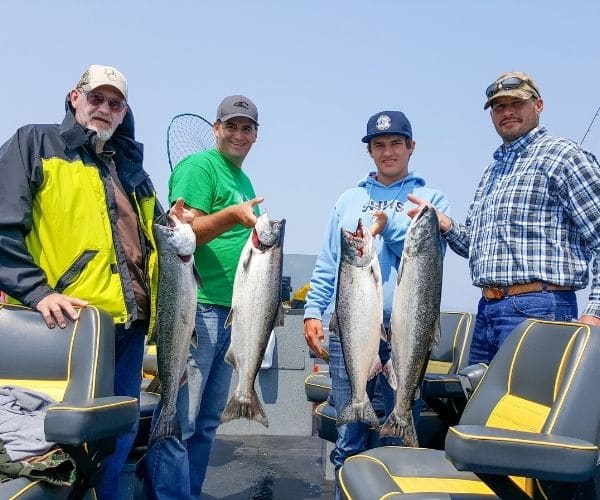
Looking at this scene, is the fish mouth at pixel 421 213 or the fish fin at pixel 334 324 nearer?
the fish mouth at pixel 421 213

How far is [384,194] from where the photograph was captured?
400 centimetres

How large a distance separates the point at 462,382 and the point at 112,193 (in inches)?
93.7

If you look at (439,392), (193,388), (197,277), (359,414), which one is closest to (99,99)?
(197,277)

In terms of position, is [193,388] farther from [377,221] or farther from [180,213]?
[377,221]

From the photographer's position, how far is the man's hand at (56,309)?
123 inches

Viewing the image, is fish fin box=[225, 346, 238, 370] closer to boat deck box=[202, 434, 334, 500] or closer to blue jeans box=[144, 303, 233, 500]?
blue jeans box=[144, 303, 233, 500]

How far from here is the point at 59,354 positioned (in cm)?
312

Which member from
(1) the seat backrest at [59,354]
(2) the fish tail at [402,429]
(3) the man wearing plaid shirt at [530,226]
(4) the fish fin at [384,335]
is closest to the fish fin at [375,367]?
(4) the fish fin at [384,335]

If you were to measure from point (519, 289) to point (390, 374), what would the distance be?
92 cm

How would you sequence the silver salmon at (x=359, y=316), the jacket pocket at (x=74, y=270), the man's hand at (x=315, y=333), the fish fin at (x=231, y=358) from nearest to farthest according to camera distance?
1. the jacket pocket at (x=74, y=270)
2. the silver salmon at (x=359, y=316)
3. the fish fin at (x=231, y=358)
4. the man's hand at (x=315, y=333)

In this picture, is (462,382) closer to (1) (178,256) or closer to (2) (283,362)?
(1) (178,256)

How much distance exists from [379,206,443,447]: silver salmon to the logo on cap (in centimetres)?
61

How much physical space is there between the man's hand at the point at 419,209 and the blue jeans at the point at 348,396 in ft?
2.62

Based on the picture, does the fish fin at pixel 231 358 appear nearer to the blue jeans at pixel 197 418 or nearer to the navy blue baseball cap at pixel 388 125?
the blue jeans at pixel 197 418
